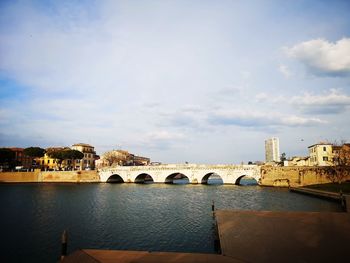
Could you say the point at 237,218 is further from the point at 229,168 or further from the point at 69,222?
the point at 229,168

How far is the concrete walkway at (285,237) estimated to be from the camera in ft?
43.9

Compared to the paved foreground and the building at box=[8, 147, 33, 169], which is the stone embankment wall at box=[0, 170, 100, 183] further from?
the paved foreground

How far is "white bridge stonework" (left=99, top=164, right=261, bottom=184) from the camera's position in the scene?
7306 cm

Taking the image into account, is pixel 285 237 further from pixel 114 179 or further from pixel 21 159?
pixel 21 159

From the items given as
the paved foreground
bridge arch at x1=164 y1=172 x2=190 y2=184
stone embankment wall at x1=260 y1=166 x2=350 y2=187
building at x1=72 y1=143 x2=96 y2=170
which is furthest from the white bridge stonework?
the paved foreground

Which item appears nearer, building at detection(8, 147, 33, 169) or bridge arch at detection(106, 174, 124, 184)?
bridge arch at detection(106, 174, 124, 184)

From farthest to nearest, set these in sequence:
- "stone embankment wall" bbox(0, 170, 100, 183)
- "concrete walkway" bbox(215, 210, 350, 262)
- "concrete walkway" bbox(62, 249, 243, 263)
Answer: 1. "stone embankment wall" bbox(0, 170, 100, 183)
2. "concrete walkway" bbox(215, 210, 350, 262)
3. "concrete walkway" bbox(62, 249, 243, 263)

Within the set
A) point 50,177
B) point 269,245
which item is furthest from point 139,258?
point 50,177

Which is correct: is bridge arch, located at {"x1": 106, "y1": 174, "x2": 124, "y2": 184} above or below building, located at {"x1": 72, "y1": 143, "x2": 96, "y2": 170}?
below

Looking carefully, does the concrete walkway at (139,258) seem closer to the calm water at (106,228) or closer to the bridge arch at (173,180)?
the calm water at (106,228)

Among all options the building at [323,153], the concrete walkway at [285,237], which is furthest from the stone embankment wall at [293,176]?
the concrete walkway at [285,237]

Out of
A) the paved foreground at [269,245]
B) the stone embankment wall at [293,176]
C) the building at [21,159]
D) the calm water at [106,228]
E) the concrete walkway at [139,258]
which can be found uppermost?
the building at [21,159]

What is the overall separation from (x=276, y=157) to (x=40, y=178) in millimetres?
149098

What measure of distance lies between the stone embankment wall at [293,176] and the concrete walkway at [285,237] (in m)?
43.4
